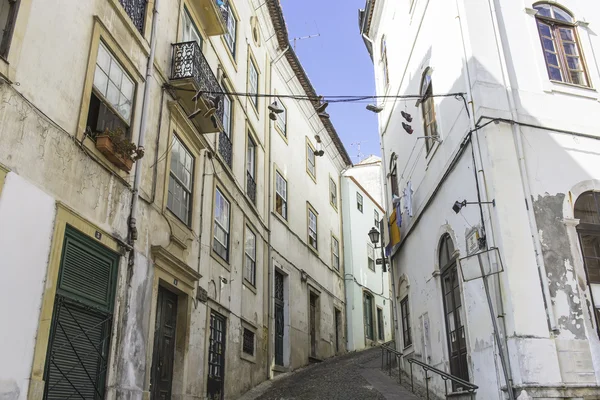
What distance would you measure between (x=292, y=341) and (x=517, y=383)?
979 centimetres

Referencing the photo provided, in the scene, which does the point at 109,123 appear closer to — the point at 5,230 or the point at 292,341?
the point at 5,230

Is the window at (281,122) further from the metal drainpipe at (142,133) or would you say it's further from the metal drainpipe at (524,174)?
the metal drainpipe at (524,174)

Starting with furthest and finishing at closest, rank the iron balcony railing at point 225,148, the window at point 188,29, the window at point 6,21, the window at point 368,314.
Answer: the window at point 368,314 < the iron balcony railing at point 225,148 < the window at point 188,29 < the window at point 6,21

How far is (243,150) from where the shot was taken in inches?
565

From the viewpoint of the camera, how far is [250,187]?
1481 centimetres

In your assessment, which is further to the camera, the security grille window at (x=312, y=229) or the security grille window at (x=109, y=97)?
the security grille window at (x=312, y=229)

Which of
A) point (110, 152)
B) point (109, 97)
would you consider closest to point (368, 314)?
point (109, 97)

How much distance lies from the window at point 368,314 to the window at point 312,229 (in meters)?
5.74

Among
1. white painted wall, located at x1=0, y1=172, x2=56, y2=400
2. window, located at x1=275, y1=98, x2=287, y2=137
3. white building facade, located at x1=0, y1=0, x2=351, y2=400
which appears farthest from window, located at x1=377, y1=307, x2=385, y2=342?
white painted wall, located at x1=0, y1=172, x2=56, y2=400

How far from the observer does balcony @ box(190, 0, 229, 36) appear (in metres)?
11.6

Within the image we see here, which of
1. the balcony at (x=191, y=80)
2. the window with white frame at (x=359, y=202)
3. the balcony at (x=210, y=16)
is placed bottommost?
the balcony at (x=191, y=80)

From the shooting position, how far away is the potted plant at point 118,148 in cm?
739

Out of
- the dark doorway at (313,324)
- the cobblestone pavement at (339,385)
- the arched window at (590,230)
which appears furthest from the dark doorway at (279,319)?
the arched window at (590,230)

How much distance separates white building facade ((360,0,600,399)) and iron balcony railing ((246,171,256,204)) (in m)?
4.45
